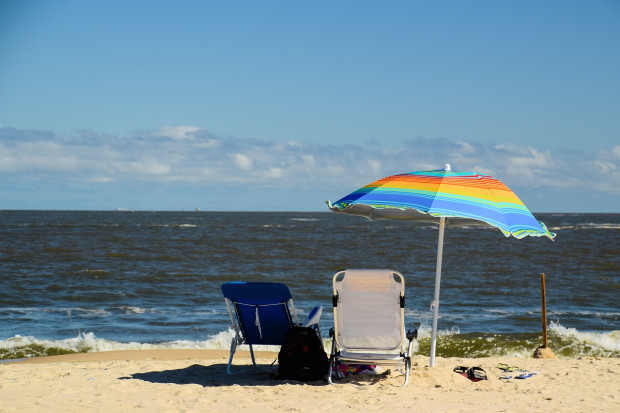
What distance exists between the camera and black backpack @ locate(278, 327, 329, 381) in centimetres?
652

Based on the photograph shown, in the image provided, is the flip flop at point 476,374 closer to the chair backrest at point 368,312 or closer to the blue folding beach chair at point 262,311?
the chair backrest at point 368,312

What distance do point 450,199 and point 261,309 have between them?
2.04 meters

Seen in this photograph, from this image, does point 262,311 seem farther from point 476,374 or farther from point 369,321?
point 476,374

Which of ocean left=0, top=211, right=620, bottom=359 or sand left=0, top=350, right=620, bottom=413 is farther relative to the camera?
ocean left=0, top=211, right=620, bottom=359

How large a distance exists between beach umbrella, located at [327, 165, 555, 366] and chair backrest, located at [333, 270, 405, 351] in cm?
47

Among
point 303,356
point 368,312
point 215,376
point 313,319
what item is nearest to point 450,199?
point 368,312

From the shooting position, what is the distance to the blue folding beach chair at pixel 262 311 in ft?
21.5

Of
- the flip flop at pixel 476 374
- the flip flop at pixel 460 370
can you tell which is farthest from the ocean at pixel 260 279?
the flip flop at pixel 476 374

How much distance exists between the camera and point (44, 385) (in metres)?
6.47

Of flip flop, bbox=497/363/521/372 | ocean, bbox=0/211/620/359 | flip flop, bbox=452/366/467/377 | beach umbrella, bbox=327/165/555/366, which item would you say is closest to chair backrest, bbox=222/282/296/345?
beach umbrella, bbox=327/165/555/366

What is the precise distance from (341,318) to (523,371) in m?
2.14

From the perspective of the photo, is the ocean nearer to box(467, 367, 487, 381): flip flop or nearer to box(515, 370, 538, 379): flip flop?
box(515, 370, 538, 379): flip flop

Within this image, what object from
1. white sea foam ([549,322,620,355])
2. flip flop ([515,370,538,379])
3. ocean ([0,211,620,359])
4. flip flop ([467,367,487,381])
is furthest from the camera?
ocean ([0,211,620,359])

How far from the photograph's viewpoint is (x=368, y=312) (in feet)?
20.9
